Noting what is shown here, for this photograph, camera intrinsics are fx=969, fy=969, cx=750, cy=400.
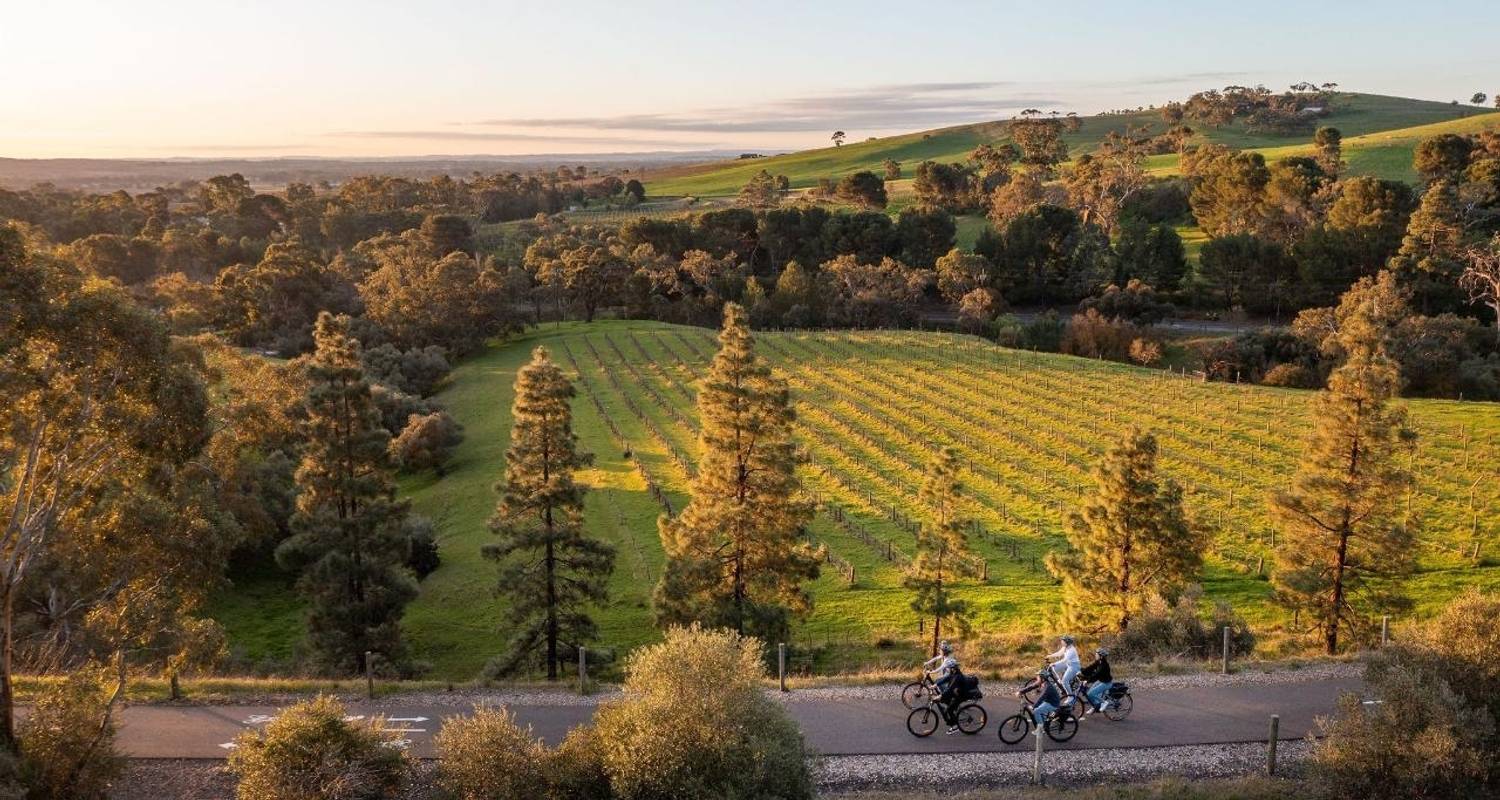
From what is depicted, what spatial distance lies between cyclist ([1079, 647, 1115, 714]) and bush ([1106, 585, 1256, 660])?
4796 mm

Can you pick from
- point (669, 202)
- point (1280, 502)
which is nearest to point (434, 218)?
point (669, 202)

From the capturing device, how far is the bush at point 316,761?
14531 mm

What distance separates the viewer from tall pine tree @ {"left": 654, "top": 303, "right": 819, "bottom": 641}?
27609mm

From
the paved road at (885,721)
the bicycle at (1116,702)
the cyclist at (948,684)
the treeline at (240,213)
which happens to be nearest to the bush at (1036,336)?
the paved road at (885,721)

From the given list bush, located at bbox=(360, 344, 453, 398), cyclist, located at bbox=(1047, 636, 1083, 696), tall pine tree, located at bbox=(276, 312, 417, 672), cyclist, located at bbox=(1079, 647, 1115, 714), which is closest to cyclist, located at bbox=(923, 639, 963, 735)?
cyclist, located at bbox=(1047, 636, 1083, 696)

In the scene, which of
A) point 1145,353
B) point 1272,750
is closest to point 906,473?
point 1272,750

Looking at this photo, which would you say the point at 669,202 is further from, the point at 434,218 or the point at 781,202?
the point at 434,218

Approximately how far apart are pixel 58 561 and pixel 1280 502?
3276 centimetres

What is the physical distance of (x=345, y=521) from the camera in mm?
28906

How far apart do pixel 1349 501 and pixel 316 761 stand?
81.3 feet

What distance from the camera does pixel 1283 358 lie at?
71438 mm

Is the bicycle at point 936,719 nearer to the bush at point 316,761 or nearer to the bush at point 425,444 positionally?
the bush at point 316,761

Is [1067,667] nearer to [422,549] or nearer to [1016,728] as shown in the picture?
[1016,728]

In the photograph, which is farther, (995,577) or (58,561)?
(995,577)
